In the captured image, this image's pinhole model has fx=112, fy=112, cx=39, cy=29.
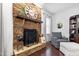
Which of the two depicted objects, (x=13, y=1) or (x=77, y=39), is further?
(x=77, y=39)

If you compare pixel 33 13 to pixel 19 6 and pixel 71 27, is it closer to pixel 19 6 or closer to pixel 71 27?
pixel 19 6

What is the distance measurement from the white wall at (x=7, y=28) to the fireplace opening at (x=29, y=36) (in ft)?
1.06

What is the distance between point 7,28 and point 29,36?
0.54 meters

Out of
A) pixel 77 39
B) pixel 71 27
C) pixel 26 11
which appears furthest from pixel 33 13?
pixel 77 39

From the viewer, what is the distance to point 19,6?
2.42m

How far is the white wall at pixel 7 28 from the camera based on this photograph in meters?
2.37

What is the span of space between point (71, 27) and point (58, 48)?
0.59 meters

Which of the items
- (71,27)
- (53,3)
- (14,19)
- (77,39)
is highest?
(53,3)

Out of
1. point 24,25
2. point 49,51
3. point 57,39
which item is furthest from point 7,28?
point 57,39

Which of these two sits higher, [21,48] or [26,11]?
[26,11]

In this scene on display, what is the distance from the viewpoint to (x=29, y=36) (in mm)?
2639

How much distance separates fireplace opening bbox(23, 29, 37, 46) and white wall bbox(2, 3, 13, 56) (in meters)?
0.32

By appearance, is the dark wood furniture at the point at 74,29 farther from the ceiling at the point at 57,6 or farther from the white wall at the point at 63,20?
the ceiling at the point at 57,6

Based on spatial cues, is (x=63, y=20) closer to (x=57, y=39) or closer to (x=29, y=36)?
(x=57, y=39)
